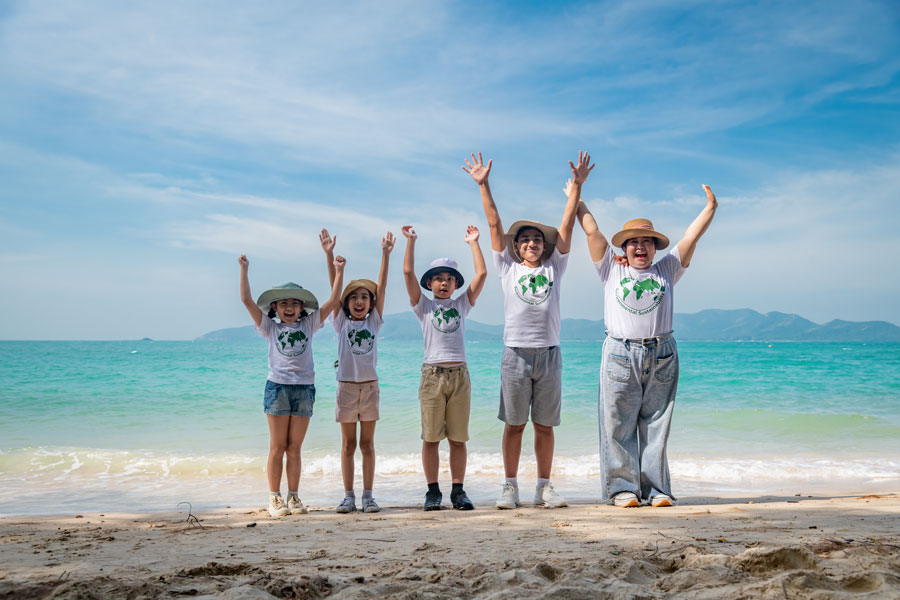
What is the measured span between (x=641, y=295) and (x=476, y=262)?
4.06 feet

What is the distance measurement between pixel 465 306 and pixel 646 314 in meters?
1.34

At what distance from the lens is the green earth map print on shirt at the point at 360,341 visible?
4.85 metres

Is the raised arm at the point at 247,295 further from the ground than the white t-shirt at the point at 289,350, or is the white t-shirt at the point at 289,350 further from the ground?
the raised arm at the point at 247,295

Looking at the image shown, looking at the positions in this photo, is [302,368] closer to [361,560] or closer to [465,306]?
[465,306]

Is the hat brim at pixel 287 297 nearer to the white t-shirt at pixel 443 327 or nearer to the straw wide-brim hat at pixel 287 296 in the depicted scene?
the straw wide-brim hat at pixel 287 296

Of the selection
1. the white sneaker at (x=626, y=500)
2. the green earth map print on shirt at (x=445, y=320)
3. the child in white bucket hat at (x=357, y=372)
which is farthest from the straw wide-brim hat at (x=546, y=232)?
the white sneaker at (x=626, y=500)

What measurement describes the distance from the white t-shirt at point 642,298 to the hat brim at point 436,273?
45.1 inches

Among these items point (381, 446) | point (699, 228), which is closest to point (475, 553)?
point (699, 228)

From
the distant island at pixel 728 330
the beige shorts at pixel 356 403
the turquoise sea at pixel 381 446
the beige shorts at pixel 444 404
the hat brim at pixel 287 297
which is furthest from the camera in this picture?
the distant island at pixel 728 330

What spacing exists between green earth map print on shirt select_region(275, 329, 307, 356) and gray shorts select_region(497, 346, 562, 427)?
5.05 feet

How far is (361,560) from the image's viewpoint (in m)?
3.05

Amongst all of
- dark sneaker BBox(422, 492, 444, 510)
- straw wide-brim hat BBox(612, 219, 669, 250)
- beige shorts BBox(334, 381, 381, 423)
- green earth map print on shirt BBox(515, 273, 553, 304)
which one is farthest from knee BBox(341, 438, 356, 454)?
straw wide-brim hat BBox(612, 219, 669, 250)

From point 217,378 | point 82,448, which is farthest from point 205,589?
point 217,378

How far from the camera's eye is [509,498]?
4.60 meters
